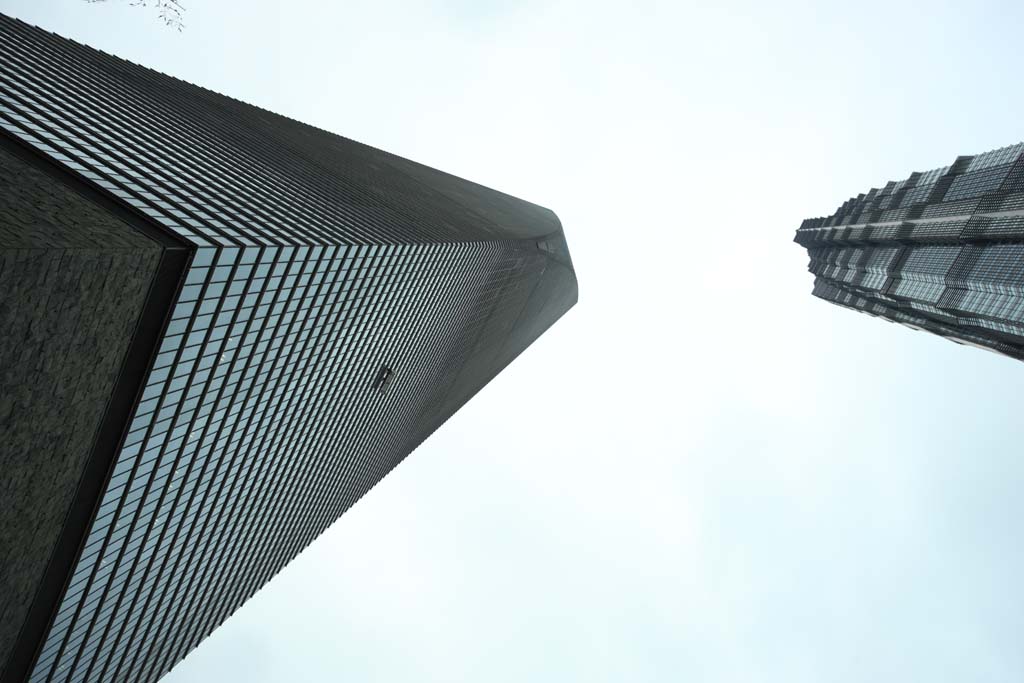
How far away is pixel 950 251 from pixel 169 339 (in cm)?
16061

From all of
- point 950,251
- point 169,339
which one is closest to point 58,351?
point 169,339

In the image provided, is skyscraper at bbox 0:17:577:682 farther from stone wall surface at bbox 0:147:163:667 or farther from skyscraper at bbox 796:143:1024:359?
skyscraper at bbox 796:143:1024:359

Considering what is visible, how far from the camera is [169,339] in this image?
32156 mm

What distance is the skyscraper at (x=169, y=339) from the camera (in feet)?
82.5

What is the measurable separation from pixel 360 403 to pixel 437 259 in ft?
68.0

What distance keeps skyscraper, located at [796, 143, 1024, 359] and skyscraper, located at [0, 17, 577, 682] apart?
109 metres

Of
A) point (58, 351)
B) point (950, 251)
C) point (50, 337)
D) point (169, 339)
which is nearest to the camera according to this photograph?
point (50, 337)

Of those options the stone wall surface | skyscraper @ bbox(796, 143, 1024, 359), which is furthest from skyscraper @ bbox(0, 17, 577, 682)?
skyscraper @ bbox(796, 143, 1024, 359)

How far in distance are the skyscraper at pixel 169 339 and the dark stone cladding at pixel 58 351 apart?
0.36ft

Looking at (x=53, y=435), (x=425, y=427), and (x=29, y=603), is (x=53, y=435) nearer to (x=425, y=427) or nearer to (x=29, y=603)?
(x=29, y=603)

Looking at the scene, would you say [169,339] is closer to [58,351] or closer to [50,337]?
[58,351]


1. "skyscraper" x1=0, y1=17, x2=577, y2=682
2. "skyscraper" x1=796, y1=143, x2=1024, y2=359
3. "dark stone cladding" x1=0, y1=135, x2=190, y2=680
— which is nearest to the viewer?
"dark stone cladding" x1=0, y1=135, x2=190, y2=680

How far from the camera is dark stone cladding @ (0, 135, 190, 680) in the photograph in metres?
21.7

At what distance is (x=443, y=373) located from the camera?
355ft
